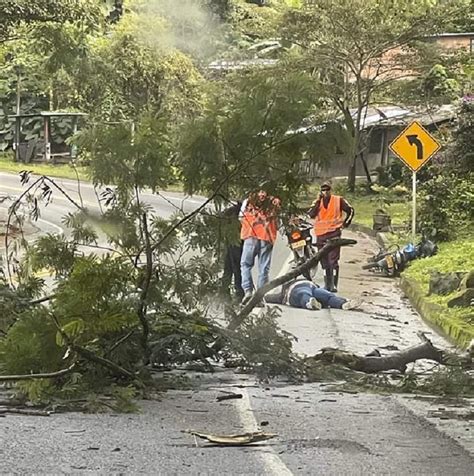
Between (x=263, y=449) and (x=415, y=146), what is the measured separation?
18.1 metres

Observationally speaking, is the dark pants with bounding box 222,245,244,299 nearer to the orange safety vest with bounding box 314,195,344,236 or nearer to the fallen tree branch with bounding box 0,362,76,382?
the orange safety vest with bounding box 314,195,344,236

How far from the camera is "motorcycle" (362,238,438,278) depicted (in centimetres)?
2266

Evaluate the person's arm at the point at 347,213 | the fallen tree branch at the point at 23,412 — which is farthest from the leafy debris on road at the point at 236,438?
the person's arm at the point at 347,213

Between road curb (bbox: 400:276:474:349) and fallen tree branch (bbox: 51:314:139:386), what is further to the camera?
road curb (bbox: 400:276:474:349)

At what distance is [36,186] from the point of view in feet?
37.1

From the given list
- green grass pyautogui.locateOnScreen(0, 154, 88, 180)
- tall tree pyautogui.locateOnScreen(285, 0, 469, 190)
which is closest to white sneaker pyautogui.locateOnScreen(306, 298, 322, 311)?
tall tree pyautogui.locateOnScreen(285, 0, 469, 190)

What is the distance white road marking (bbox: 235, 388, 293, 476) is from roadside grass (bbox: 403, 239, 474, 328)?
8.14 metres

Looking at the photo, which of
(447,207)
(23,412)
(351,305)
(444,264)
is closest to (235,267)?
(351,305)

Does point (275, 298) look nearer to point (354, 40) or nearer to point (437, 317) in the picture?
point (437, 317)

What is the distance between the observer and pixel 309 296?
16594mm

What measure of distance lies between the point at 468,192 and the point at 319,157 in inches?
745

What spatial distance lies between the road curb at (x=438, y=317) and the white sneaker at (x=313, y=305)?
1650 mm

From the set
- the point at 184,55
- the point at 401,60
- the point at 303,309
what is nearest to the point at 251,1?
the point at 184,55

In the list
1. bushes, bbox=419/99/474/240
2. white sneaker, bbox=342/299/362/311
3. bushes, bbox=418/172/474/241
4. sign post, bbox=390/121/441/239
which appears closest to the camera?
white sneaker, bbox=342/299/362/311
